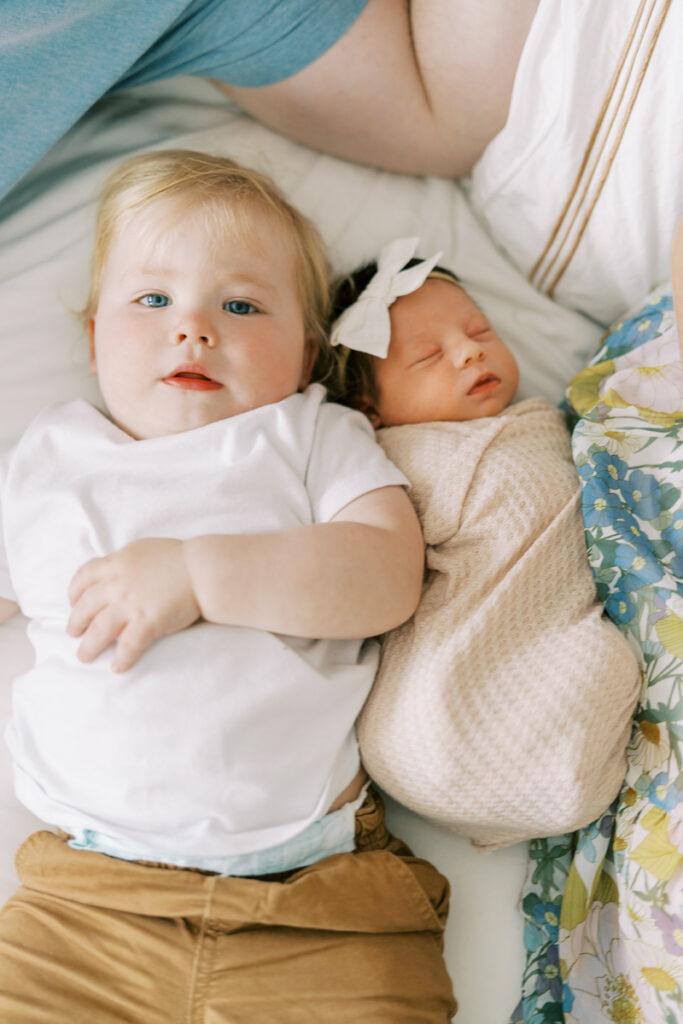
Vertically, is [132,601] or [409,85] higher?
[409,85]

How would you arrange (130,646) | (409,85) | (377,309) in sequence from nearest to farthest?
(130,646)
(377,309)
(409,85)

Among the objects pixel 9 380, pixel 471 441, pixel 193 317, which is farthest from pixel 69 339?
pixel 471 441

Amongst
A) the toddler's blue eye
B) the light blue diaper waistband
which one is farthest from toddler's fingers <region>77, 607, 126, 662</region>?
the toddler's blue eye

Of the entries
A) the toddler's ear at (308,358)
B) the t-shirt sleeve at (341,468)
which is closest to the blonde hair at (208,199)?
the toddler's ear at (308,358)

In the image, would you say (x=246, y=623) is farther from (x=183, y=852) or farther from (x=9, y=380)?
(x=9, y=380)

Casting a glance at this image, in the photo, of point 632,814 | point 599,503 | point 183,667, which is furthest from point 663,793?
point 183,667

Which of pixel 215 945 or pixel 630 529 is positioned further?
pixel 630 529

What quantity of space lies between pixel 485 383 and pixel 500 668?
1.40ft

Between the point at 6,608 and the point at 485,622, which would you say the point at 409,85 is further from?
the point at 6,608

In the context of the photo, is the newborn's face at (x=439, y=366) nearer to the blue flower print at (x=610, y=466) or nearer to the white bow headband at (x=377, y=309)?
the white bow headband at (x=377, y=309)

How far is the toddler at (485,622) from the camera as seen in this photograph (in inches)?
38.3

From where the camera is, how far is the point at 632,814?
100cm

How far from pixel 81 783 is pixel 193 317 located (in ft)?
1.80

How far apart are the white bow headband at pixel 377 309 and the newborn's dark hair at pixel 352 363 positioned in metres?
0.03
